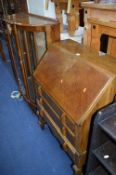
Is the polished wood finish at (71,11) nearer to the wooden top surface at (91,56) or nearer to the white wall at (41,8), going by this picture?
the white wall at (41,8)

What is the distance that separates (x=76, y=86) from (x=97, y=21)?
67cm

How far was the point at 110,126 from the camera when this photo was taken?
827 millimetres

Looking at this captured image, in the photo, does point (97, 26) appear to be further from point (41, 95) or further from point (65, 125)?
point (65, 125)

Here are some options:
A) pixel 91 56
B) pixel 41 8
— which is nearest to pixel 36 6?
pixel 41 8

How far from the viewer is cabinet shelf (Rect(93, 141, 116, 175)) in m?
0.86

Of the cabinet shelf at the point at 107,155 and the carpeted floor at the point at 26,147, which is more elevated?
the cabinet shelf at the point at 107,155

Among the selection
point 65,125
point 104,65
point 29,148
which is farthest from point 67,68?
point 29,148

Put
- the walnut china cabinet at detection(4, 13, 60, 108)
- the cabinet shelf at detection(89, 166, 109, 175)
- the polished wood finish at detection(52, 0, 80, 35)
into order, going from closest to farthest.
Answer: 1. the cabinet shelf at detection(89, 166, 109, 175)
2. the walnut china cabinet at detection(4, 13, 60, 108)
3. the polished wood finish at detection(52, 0, 80, 35)

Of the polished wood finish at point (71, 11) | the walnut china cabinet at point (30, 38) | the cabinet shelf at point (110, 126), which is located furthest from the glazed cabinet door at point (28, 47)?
the cabinet shelf at point (110, 126)

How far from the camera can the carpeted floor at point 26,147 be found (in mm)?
1396

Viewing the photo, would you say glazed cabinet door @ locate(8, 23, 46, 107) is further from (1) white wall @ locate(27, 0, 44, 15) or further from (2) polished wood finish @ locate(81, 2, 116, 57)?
(1) white wall @ locate(27, 0, 44, 15)

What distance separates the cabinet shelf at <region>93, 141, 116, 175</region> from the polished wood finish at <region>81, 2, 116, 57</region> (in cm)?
82

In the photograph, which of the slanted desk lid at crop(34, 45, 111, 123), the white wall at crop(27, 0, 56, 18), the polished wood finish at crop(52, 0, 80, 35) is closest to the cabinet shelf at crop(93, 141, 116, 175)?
the slanted desk lid at crop(34, 45, 111, 123)

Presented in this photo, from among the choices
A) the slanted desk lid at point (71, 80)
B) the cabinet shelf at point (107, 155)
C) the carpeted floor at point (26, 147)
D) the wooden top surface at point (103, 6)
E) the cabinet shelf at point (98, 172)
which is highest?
the wooden top surface at point (103, 6)
